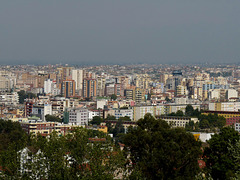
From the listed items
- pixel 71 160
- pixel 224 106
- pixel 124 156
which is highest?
pixel 71 160

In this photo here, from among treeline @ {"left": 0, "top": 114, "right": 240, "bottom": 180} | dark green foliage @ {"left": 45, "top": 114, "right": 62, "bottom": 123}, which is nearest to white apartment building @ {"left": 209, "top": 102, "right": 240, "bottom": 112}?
dark green foliage @ {"left": 45, "top": 114, "right": 62, "bottom": 123}

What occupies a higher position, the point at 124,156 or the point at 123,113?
the point at 124,156

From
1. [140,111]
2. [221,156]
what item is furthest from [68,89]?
[221,156]

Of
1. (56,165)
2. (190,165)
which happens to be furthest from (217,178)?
(56,165)

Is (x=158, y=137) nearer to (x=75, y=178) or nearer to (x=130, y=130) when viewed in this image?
(x=130, y=130)

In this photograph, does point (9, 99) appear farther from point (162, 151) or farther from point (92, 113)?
point (162, 151)

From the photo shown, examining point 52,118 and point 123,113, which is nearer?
point 52,118

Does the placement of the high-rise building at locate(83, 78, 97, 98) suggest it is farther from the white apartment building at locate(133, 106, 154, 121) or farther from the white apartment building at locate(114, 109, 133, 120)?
the white apartment building at locate(114, 109, 133, 120)
